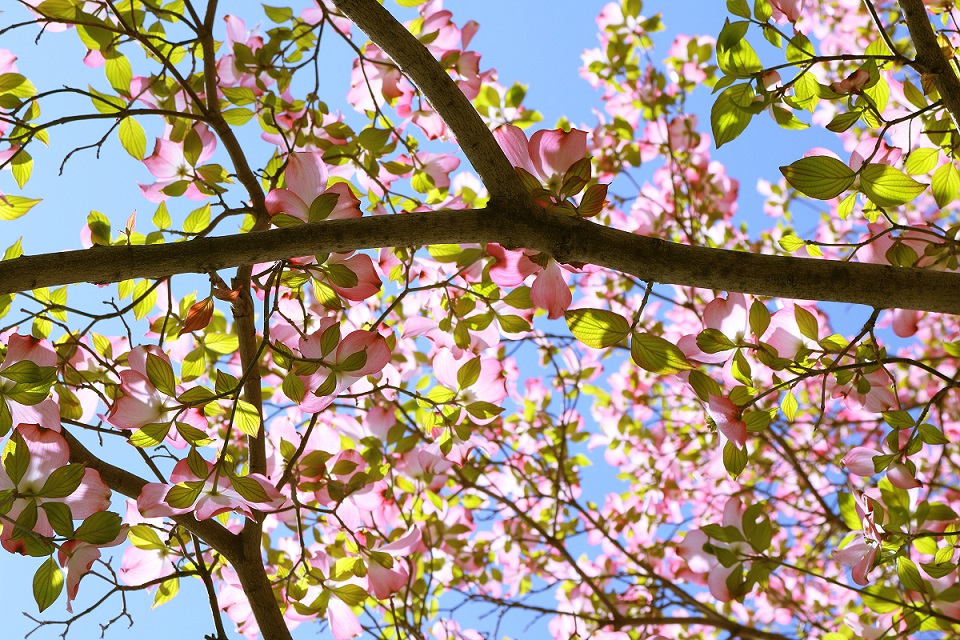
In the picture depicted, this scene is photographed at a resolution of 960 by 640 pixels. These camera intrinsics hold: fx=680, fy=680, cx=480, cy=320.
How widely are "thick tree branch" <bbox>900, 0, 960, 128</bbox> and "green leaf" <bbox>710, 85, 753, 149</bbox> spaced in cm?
17

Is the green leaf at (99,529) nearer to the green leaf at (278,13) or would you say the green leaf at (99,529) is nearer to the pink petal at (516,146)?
the pink petal at (516,146)

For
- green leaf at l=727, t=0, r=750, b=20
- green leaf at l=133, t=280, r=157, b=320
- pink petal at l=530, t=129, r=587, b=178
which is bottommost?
pink petal at l=530, t=129, r=587, b=178

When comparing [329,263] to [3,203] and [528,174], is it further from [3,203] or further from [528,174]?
[3,203]

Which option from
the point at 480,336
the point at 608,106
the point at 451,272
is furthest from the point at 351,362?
the point at 608,106

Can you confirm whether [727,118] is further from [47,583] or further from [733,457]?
[47,583]

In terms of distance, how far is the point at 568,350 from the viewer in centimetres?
184

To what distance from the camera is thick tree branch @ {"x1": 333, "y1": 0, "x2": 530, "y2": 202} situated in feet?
2.11

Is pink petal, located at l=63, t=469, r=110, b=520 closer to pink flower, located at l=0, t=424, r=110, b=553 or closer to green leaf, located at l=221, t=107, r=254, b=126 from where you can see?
pink flower, located at l=0, t=424, r=110, b=553

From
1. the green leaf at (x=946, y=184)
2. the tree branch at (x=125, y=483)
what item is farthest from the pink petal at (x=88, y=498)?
the green leaf at (x=946, y=184)

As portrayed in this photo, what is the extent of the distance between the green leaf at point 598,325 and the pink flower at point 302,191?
26cm

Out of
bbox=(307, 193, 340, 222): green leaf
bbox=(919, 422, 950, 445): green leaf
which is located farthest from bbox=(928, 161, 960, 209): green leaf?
bbox=(307, 193, 340, 222): green leaf

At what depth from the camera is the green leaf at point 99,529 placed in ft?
2.03

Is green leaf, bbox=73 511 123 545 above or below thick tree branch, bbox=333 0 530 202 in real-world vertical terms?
below

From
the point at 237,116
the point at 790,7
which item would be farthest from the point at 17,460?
the point at 790,7
